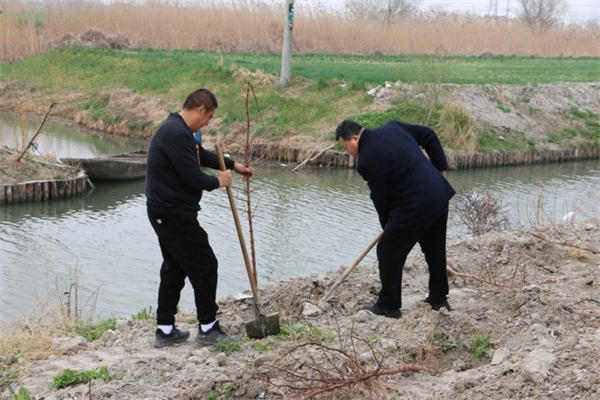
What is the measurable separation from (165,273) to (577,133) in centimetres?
2181

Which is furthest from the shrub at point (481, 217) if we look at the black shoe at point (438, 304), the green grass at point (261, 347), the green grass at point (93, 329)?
the green grass at point (93, 329)

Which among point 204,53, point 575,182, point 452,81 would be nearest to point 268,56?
point 204,53

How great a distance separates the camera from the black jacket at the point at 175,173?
5.56 m

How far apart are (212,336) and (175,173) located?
52.3 inches

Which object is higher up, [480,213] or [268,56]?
[268,56]

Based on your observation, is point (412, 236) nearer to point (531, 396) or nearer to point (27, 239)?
point (531, 396)

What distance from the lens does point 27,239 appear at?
12477 mm

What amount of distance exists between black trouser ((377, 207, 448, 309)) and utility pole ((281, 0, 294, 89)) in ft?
59.8

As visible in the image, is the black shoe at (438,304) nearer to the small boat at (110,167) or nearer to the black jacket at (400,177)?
the black jacket at (400,177)

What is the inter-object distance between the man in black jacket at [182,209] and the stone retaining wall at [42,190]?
9958 mm

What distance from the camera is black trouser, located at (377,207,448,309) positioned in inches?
254

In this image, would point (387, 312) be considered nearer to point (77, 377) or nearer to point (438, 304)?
point (438, 304)

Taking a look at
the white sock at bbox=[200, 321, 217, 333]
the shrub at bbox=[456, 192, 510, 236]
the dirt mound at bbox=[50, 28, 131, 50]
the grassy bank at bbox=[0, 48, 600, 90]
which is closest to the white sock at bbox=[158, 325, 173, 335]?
the white sock at bbox=[200, 321, 217, 333]

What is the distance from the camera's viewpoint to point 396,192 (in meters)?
6.42
